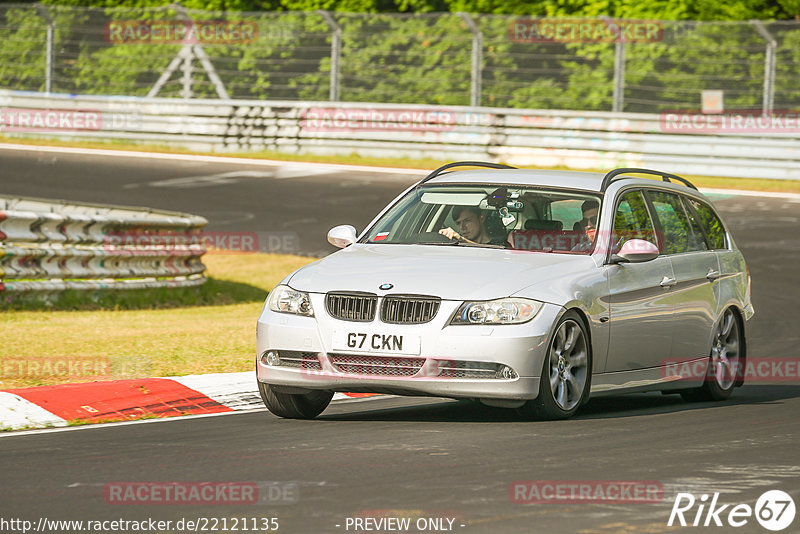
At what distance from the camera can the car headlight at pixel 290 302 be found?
349 inches

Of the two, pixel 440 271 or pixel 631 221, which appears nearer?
pixel 440 271

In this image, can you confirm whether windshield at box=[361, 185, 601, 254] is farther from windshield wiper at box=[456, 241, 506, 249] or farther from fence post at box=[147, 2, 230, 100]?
fence post at box=[147, 2, 230, 100]

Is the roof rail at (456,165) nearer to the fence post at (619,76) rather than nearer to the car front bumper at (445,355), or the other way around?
the car front bumper at (445,355)

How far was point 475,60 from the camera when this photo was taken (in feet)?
97.1

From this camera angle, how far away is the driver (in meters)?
9.73

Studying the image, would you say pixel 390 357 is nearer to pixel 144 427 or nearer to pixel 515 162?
pixel 144 427

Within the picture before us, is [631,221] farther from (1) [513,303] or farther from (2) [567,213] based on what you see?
(1) [513,303]

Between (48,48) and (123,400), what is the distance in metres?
23.5

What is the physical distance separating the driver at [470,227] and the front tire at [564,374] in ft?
3.11

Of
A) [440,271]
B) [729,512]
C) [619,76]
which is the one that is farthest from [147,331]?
[619,76]

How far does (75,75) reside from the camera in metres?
32.3

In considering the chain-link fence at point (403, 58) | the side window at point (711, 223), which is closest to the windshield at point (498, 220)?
the side window at point (711, 223)

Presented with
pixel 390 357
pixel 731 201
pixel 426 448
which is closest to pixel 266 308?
pixel 390 357

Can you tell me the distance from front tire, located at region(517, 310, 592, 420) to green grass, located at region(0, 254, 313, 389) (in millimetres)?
3323
